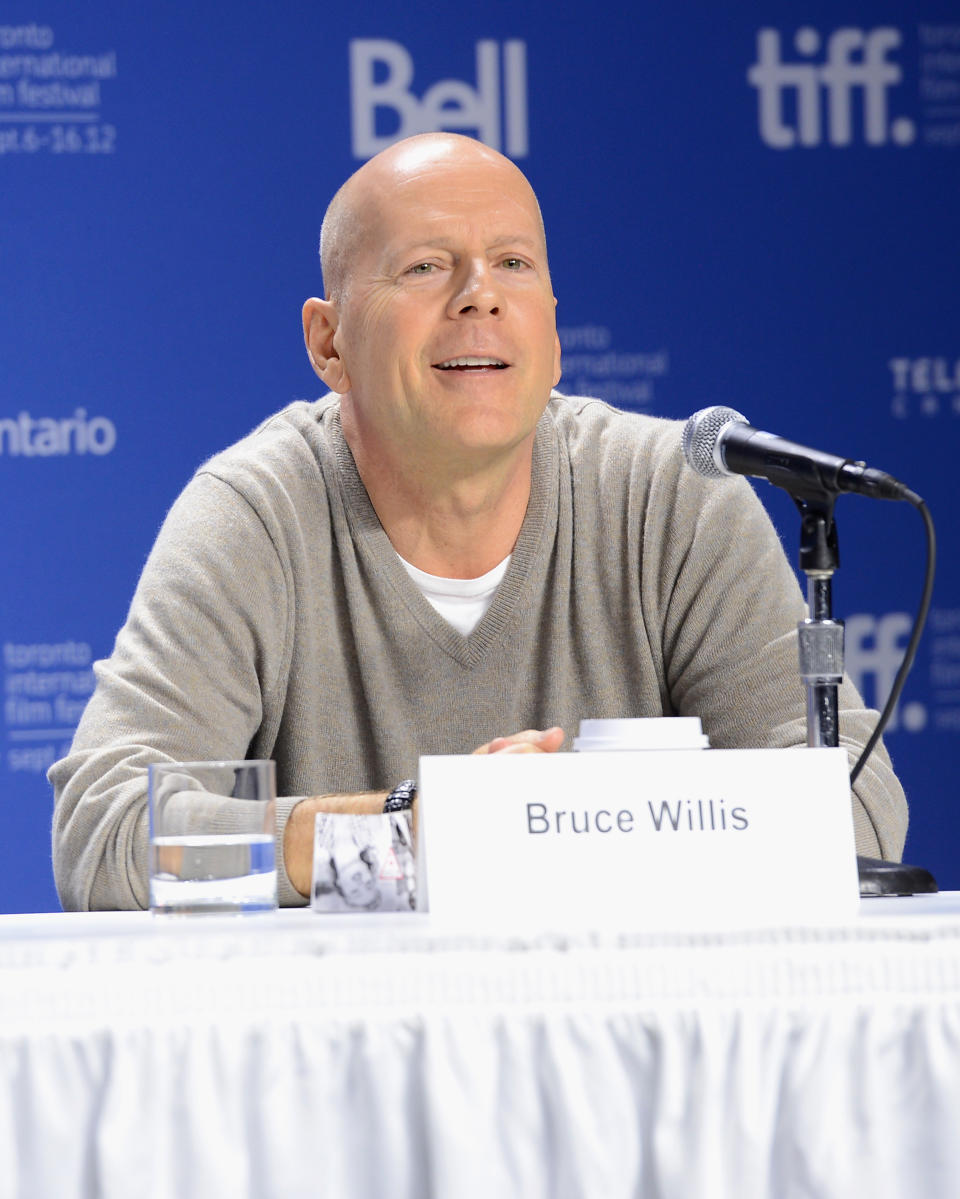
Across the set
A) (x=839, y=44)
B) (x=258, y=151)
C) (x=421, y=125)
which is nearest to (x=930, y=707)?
(x=839, y=44)

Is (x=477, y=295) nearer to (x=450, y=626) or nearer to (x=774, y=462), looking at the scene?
(x=450, y=626)

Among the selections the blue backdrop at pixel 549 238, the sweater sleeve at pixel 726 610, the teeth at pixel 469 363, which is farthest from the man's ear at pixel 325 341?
the blue backdrop at pixel 549 238

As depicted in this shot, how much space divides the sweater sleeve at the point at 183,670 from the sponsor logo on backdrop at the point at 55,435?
1.37 metres

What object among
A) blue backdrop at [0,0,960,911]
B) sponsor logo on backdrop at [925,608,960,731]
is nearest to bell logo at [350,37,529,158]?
blue backdrop at [0,0,960,911]

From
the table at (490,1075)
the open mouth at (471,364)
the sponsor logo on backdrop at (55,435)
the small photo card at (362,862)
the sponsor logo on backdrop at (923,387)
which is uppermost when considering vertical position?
the sponsor logo on backdrop at (923,387)

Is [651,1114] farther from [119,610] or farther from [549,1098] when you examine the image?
[119,610]

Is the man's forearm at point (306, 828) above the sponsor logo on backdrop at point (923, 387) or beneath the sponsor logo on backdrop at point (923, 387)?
beneath

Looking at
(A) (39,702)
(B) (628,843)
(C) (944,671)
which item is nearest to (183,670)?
(B) (628,843)

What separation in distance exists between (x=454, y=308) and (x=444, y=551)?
283 millimetres

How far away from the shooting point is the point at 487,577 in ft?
5.79

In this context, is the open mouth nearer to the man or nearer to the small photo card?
the man

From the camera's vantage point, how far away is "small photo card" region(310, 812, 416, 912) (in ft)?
3.18

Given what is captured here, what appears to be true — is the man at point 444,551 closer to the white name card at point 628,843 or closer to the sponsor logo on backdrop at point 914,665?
the white name card at point 628,843

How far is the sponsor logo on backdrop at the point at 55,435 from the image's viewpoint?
3.03 meters
